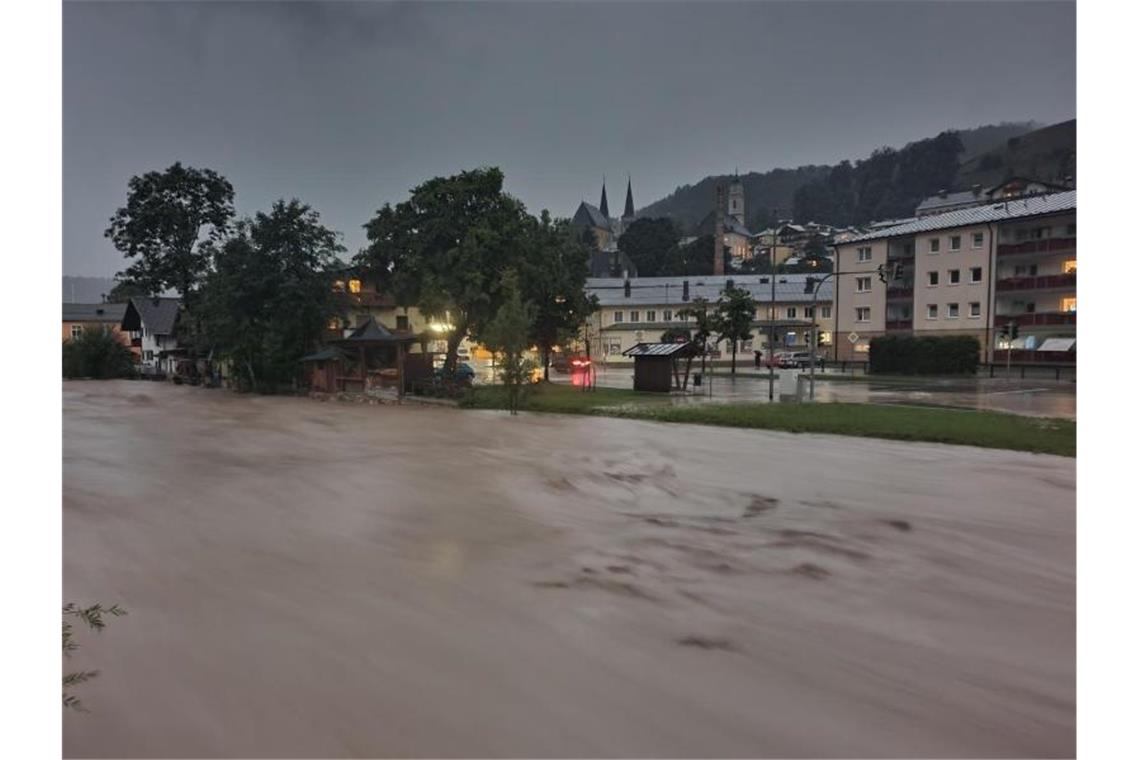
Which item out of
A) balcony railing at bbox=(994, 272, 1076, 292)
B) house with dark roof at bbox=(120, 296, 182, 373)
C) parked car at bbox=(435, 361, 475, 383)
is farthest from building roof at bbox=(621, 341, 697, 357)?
house with dark roof at bbox=(120, 296, 182, 373)

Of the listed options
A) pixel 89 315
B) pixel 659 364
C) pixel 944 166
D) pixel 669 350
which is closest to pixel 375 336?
pixel 659 364

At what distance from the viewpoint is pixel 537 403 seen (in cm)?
2952

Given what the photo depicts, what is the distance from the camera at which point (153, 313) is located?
238 feet

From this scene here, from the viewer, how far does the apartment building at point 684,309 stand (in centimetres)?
7750

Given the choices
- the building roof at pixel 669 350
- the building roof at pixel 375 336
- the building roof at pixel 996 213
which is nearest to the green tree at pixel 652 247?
the building roof at pixel 996 213

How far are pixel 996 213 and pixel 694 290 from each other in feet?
117

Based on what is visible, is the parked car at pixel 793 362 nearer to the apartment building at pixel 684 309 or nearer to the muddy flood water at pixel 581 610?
the apartment building at pixel 684 309

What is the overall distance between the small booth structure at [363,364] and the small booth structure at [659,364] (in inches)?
474

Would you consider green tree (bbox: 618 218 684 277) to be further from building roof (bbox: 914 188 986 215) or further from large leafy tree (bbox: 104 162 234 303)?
large leafy tree (bbox: 104 162 234 303)

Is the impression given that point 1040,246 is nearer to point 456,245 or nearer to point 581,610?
point 456,245

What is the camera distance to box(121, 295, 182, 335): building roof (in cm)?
7125

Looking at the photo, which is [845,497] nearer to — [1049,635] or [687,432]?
[1049,635]

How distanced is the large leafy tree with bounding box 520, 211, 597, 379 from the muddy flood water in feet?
80.4
